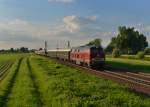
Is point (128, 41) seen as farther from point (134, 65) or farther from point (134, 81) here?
point (134, 81)

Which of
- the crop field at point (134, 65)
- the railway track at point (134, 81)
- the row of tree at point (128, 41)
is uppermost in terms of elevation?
the row of tree at point (128, 41)

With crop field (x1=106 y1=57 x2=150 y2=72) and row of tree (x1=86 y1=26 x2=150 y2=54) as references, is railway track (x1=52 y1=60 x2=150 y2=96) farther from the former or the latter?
row of tree (x1=86 y1=26 x2=150 y2=54)

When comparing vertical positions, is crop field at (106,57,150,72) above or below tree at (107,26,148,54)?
below

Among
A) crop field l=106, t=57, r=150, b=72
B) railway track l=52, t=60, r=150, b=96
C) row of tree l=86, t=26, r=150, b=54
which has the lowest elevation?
railway track l=52, t=60, r=150, b=96

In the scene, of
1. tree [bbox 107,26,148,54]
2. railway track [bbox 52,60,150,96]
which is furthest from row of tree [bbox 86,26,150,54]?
railway track [bbox 52,60,150,96]

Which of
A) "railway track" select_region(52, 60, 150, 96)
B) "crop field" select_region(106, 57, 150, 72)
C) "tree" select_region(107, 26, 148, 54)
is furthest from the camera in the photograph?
"tree" select_region(107, 26, 148, 54)

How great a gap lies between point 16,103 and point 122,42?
126 meters

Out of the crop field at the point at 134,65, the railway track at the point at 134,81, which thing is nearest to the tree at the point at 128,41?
the crop field at the point at 134,65

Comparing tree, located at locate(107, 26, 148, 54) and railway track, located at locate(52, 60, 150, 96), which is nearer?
railway track, located at locate(52, 60, 150, 96)

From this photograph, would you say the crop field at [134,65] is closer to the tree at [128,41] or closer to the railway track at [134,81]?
the railway track at [134,81]

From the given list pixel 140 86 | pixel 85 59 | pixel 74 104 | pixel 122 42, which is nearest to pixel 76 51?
pixel 85 59

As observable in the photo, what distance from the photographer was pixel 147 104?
52.2 ft

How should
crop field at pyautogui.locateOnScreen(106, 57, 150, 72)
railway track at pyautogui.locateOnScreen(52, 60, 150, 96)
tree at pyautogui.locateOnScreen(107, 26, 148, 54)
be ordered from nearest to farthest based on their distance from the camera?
1. railway track at pyautogui.locateOnScreen(52, 60, 150, 96)
2. crop field at pyautogui.locateOnScreen(106, 57, 150, 72)
3. tree at pyautogui.locateOnScreen(107, 26, 148, 54)

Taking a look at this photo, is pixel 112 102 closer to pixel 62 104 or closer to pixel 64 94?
pixel 62 104
